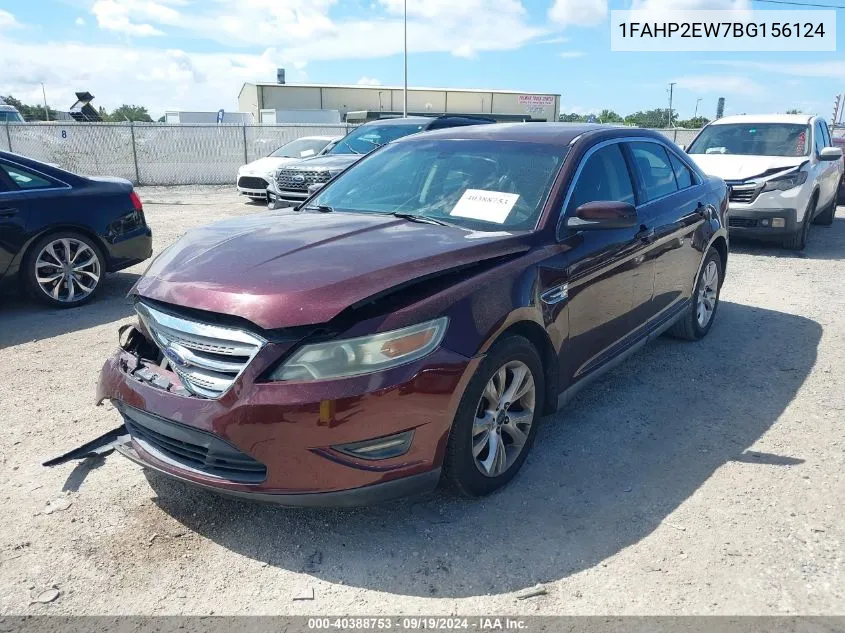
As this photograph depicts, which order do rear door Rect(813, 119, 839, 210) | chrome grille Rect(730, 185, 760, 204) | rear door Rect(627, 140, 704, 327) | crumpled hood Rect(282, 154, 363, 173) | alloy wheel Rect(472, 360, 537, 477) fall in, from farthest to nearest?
1. crumpled hood Rect(282, 154, 363, 173)
2. rear door Rect(813, 119, 839, 210)
3. chrome grille Rect(730, 185, 760, 204)
4. rear door Rect(627, 140, 704, 327)
5. alloy wheel Rect(472, 360, 537, 477)

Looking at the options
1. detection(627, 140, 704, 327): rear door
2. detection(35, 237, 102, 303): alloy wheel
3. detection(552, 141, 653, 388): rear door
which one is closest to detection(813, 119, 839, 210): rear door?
detection(627, 140, 704, 327): rear door

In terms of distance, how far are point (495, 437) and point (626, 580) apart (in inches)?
32.8

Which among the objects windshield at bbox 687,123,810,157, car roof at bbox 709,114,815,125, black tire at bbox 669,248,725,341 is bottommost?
black tire at bbox 669,248,725,341

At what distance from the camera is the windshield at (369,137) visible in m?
12.9

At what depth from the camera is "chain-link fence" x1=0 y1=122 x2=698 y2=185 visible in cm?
1912

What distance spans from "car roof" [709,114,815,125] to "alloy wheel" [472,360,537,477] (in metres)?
9.02

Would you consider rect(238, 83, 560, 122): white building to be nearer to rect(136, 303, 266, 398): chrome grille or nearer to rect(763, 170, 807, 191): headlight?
rect(763, 170, 807, 191): headlight

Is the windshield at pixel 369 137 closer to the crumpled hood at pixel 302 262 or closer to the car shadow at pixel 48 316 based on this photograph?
the car shadow at pixel 48 316

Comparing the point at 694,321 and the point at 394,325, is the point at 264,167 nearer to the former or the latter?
the point at 694,321

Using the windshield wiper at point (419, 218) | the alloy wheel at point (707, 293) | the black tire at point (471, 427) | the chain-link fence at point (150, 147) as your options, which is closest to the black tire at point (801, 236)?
the alloy wheel at point (707, 293)

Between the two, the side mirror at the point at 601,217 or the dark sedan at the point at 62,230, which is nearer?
the side mirror at the point at 601,217

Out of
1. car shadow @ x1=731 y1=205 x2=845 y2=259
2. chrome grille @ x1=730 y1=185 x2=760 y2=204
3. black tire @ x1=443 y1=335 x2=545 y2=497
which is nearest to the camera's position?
black tire @ x1=443 y1=335 x2=545 y2=497

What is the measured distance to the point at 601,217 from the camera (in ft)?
11.5

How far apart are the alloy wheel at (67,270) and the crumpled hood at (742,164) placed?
25.5 ft
